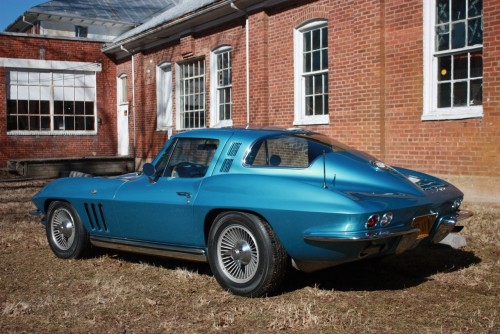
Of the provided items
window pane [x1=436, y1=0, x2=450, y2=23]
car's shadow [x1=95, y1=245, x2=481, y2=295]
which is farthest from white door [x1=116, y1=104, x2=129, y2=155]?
car's shadow [x1=95, y1=245, x2=481, y2=295]

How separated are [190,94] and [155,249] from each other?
42.8 feet

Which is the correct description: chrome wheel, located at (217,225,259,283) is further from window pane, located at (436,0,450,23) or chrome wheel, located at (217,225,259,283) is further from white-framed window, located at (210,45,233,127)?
white-framed window, located at (210,45,233,127)

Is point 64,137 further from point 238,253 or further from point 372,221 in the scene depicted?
point 372,221

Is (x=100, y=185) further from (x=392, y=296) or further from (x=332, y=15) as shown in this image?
(x=332, y=15)

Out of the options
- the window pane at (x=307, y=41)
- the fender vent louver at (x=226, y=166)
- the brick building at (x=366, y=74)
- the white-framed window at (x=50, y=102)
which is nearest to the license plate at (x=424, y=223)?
the fender vent louver at (x=226, y=166)

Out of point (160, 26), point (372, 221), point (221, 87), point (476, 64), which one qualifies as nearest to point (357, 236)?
point (372, 221)

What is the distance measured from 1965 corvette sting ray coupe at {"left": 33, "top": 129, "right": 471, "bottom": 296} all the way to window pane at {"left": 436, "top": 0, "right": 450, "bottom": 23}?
5499 millimetres

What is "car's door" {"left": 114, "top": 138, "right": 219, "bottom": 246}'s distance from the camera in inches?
201

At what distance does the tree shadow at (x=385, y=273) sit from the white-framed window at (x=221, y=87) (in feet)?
33.0

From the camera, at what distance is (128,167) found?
71.5 ft

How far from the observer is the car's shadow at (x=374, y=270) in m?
5.13

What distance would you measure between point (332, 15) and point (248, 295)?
8664mm

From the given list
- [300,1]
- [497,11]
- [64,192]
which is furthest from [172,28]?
[64,192]

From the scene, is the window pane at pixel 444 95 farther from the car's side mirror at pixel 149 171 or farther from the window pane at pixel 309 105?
the car's side mirror at pixel 149 171
